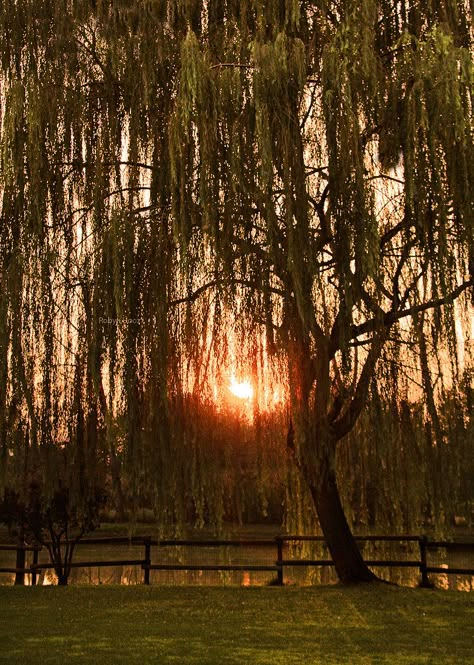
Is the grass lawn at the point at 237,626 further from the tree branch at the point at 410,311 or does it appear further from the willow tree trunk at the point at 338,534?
the tree branch at the point at 410,311

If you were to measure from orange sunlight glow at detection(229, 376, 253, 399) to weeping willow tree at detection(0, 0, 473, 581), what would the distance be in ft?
0.58

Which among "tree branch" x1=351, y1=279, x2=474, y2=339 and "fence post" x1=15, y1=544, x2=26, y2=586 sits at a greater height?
"tree branch" x1=351, y1=279, x2=474, y2=339

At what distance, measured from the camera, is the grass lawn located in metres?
5.60

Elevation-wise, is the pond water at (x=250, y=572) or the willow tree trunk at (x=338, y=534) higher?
the willow tree trunk at (x=338, y=534)

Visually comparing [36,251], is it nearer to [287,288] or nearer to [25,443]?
[25,443]

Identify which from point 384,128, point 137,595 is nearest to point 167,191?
point 384,128

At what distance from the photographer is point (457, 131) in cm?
620

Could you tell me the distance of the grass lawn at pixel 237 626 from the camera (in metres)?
5.60

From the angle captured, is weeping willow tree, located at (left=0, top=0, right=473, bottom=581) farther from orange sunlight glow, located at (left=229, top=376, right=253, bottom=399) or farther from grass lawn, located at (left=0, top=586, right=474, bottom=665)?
grass lawn, located at (left=0, top=586, right=474, bottom=665)

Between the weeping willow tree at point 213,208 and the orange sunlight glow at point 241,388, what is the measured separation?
18 centimetres

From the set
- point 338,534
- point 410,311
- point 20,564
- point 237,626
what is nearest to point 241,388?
point 410,311

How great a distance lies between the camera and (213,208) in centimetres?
651

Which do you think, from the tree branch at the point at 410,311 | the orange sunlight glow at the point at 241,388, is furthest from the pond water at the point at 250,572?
the tree branch at the point at 410,311

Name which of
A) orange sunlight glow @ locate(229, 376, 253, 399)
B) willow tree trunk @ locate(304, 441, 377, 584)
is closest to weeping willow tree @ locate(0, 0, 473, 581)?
orange sunlight glow @ locate(229, 376, 253, 399)
